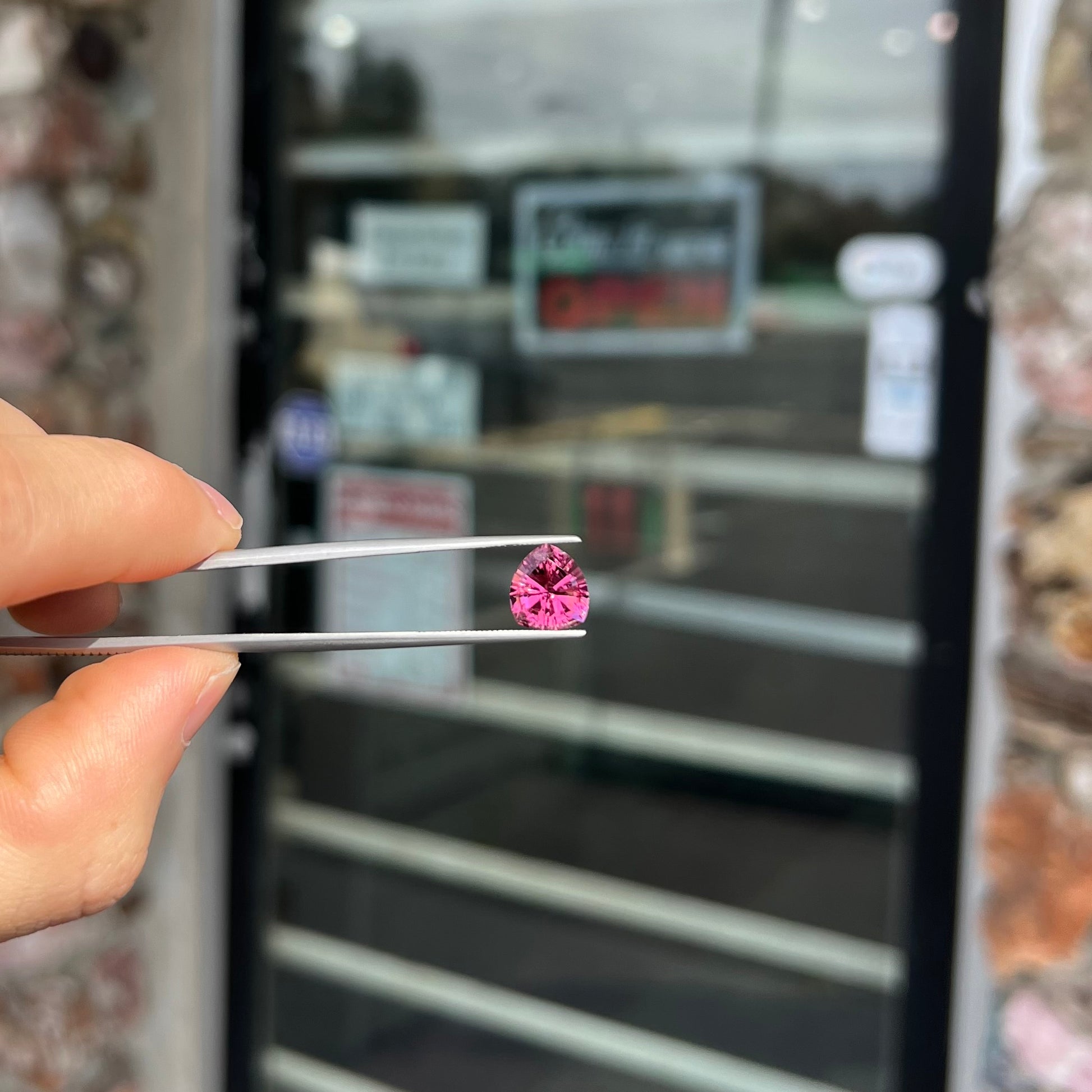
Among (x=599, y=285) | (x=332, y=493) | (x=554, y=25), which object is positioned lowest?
(x=332, y=493)

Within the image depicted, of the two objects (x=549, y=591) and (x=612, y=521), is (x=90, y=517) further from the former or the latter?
(x=612, y=521)

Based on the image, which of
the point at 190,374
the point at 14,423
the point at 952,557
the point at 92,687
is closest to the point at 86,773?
the point at 92,687

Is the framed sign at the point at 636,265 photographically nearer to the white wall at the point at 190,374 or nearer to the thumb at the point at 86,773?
the white wall at the point at 190,374

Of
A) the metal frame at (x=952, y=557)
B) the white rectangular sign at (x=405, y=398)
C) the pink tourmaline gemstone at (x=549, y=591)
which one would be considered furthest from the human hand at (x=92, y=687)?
the white rectangular sign at (x=405, y=398)

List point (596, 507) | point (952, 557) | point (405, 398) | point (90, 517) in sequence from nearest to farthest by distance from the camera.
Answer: point (90, 517)
point (952, 557)
point (596, 507)
point (405, 398)

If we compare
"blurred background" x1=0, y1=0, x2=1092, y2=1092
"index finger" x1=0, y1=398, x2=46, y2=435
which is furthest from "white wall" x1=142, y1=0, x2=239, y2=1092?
"index finger" x1=0, y1=398, x2=46, y2=435

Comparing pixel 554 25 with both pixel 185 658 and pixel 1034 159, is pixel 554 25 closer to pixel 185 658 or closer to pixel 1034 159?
pixel 1034 159

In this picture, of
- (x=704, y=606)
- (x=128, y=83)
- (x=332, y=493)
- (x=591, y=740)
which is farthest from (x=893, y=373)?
(x=128, y=83)
